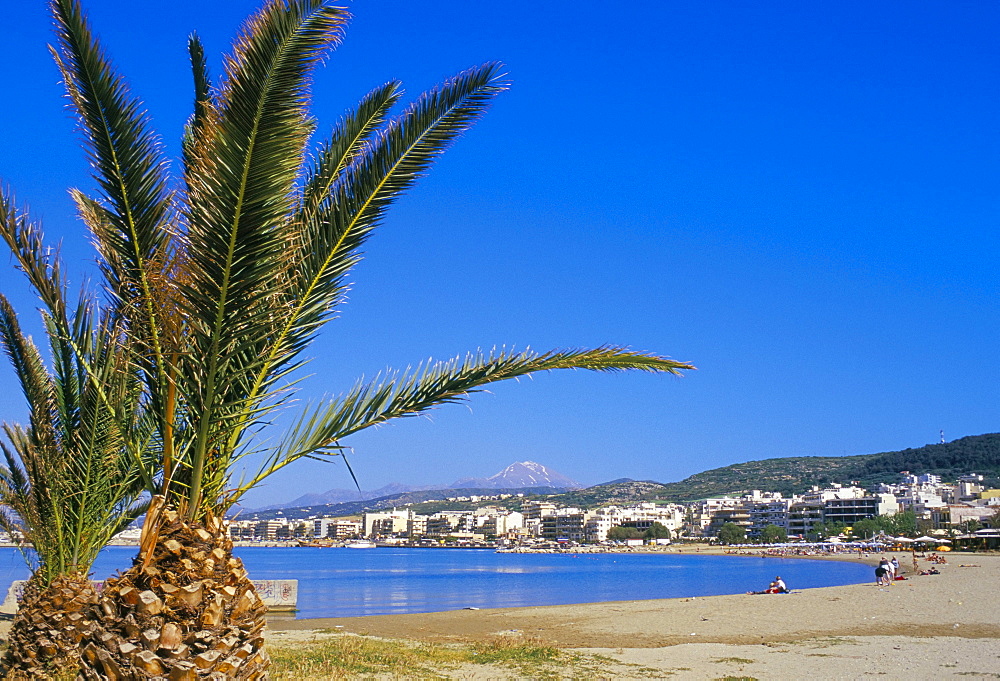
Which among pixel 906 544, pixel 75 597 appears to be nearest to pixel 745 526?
pixel 906 544

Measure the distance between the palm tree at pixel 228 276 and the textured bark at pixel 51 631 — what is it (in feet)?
12.7

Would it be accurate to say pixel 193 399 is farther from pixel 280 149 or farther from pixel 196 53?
pixel 196 53

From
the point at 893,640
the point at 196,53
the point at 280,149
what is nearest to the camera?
the point at 280,149

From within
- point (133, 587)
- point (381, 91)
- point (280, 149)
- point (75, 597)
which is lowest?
point (75, 597)

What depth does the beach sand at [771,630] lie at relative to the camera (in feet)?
39.4

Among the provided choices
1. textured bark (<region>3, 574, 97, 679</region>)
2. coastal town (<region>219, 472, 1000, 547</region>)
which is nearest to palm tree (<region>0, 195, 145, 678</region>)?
textured bark (<region>3, 574, 97, 679</region>)

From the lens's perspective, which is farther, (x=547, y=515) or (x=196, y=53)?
(x=547, y=515)

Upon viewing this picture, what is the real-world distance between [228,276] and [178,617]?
2197 mm

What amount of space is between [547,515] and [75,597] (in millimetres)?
192629

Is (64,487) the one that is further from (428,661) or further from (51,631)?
(428,661)

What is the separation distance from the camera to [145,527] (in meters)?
5.20

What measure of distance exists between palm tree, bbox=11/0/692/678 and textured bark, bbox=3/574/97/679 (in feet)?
12.7

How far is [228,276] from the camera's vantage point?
4.93 m

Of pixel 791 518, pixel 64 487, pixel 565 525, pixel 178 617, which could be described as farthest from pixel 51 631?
pixel 565 525
